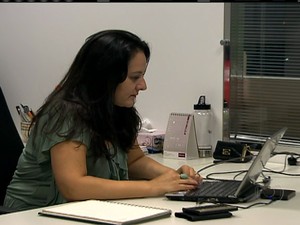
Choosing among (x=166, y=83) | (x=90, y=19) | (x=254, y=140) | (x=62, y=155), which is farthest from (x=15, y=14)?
(x=62, y=155)

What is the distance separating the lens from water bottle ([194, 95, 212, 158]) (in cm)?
299

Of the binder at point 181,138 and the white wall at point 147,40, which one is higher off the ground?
the white wall at point 147,40

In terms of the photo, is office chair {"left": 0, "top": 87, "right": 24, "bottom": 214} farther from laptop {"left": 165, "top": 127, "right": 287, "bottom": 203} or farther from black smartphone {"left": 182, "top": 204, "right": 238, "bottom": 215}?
black smartphone {"left": 182, "top": 204, "right": 238, "bottom": 215}

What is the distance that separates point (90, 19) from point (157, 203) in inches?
64.4

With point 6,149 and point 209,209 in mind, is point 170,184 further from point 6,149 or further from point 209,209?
point 6,149

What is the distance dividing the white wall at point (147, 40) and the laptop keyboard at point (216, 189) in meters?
0.77

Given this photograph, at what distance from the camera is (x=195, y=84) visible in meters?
3.06

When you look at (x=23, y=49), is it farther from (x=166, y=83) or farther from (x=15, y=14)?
(x=166, y=83)

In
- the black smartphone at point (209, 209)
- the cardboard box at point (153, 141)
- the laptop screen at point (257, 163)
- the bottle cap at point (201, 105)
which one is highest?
the bottle cap at point (201, 105)

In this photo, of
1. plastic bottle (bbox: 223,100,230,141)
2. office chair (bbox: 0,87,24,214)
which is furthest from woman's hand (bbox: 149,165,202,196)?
plastic bottle (bbox: 223,100,230,141)

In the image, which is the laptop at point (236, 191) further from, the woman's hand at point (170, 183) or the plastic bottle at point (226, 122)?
the plastic bottle at point (226, 122)

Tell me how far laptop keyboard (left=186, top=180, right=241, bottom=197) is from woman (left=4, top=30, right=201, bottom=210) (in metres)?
0.04

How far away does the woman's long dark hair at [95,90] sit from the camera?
2139 millimetres

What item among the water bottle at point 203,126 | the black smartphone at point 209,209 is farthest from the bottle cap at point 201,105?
the black smartphone at point 209,209
